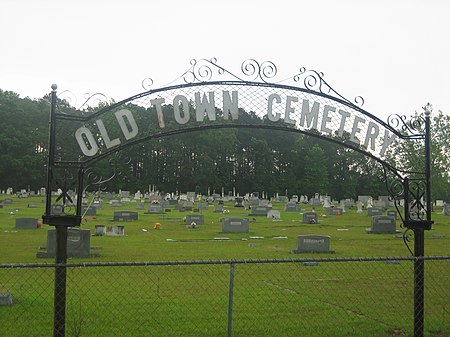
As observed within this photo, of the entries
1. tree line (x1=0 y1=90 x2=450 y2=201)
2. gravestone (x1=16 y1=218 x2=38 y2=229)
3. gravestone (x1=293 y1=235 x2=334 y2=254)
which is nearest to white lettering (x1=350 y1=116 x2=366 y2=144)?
gravestone (x1=293 y1=235 x2=334 y2=254)

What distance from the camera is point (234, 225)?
24.8 metres

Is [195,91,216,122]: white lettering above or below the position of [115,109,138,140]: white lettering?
above

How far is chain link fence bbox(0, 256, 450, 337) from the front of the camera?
8008 mm

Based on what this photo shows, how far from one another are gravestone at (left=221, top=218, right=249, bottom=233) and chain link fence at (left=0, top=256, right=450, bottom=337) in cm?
1045

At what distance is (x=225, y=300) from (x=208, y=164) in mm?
69182

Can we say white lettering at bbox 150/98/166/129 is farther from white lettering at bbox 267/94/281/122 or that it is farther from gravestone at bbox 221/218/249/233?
gravestone at bbox 221/218/249/233

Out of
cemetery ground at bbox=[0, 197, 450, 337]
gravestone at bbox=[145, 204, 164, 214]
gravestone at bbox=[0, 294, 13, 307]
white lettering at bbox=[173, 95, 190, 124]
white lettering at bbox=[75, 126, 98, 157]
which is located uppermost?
white lettering at bbox=[173, 95, 190, 124]

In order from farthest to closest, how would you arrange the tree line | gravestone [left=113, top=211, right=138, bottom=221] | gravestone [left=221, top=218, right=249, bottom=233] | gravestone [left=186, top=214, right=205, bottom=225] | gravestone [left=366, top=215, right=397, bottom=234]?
the tree line < gravestone [left=113, top=211, right=138, bottom=221] < gravestone [left=186, top=214, right=205, bottom=225] < gravestone [left=366, top=215, right=397, bottom=234] < gravestone [left=221, top=218, right=249, bottom=233]

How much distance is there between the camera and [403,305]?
33.0ft

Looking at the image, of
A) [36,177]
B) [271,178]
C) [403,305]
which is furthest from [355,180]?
[403,305]

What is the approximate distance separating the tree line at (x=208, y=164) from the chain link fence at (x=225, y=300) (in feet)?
198

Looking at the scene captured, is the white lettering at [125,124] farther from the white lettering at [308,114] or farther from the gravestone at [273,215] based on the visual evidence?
the gravestone at [273,215]

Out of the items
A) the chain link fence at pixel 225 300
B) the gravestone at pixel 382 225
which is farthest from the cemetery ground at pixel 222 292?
the gravestone at pixel 382 225

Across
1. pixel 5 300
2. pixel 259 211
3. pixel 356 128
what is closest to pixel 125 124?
pixel 356 128
